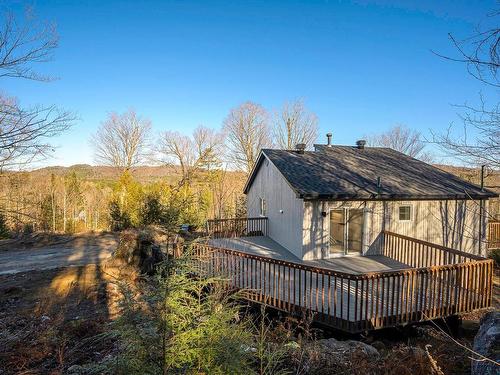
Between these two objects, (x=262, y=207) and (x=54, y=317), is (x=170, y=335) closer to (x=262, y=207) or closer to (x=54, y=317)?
Result: (x=54, y=317)

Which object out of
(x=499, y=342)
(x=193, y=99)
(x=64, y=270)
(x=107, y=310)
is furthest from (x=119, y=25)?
(x=499, y=342)

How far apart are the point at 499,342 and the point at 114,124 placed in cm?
3114

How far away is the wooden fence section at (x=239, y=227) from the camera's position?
46.8 feet

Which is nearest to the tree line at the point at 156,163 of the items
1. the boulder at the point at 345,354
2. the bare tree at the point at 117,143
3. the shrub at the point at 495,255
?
the bare tree at the point at 117,143

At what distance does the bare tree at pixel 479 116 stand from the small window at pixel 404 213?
8755 millimetres

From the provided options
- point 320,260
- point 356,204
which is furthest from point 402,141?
point 320,260

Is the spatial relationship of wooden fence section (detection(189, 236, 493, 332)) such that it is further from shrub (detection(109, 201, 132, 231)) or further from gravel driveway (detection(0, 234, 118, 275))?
shrub (detection(109, 201, 132, 231))

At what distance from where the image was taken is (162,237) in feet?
38.3

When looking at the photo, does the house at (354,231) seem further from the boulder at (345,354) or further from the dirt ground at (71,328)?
the boulder at (345,354)

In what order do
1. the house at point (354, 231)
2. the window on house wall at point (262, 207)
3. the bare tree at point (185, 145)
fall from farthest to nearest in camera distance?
the bare tree at point (185, 145), the window on house wall at point (262, 207), the house at point (354, 231)

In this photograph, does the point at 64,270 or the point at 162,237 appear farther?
the point at 162,237

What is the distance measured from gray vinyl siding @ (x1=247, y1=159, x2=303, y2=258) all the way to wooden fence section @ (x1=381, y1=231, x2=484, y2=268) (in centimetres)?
365

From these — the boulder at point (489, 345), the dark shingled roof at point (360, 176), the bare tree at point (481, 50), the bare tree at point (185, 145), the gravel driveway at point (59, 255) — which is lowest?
the gravel driveway at point (59, 255)

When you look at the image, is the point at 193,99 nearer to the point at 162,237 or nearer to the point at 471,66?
the point at 162,237
